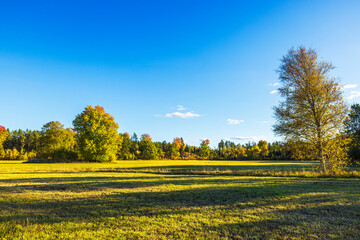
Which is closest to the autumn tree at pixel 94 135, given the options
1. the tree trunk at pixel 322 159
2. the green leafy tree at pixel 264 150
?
the tree trunk at pixel 322 159

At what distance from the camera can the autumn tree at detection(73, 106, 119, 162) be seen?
4772cm

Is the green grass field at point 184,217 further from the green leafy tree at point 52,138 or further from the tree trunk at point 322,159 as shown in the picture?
the green leafy tree at point 52,138

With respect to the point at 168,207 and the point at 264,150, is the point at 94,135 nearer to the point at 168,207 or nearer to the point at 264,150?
the point at 168,207

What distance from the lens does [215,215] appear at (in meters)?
5.93

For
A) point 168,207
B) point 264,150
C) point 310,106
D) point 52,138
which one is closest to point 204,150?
point 264,150

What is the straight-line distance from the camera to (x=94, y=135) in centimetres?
4847

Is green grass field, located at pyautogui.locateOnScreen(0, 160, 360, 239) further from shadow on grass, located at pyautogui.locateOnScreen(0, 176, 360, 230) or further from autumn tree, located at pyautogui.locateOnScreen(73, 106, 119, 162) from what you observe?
autumn tree, located at pyautogui.locateOnScreen(73, 106, 119, 162)

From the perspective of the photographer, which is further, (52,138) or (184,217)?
(52,138)

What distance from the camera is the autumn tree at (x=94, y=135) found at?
47.7 metres

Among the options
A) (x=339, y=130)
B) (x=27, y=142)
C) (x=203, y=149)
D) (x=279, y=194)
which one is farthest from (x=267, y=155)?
(x=27, y=142)

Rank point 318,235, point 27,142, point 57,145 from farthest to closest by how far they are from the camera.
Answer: point 27,142 < point 57,145 < point 318,235

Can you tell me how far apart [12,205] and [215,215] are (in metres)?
8.04

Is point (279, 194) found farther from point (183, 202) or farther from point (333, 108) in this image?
point (333, 108)

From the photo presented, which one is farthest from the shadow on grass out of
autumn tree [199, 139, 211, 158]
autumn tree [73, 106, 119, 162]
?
autumn tree [199, 139, 211, 158]
